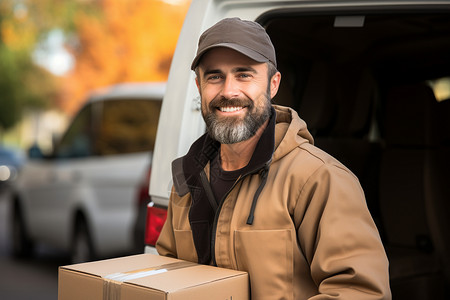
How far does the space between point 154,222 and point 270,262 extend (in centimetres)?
102

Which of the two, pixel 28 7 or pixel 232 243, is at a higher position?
pixel 28 7

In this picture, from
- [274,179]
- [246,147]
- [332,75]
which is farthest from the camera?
[332,75]

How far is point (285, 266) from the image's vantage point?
2318 millimetres

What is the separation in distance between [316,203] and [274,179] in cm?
18

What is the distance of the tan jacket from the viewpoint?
7.18 ft

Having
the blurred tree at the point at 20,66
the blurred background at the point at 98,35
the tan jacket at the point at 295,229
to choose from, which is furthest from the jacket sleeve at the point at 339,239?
the blurred tree at the point at 20,66

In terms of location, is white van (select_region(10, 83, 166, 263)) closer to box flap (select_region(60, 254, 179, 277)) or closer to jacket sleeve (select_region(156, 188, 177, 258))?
jacket sleeve (select_region(156, 188, 177, 258))

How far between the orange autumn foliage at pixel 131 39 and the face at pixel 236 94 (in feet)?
60.2

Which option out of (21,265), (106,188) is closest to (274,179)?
(106,188)

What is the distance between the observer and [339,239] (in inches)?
86.4

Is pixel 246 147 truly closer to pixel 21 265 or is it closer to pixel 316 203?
pixel 316 203

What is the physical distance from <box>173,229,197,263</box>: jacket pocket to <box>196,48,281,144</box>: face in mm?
376

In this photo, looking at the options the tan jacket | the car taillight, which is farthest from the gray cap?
the car taillight

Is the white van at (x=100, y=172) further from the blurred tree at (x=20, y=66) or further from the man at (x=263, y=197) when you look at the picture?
the blurred tree at (x=20, y=66)
